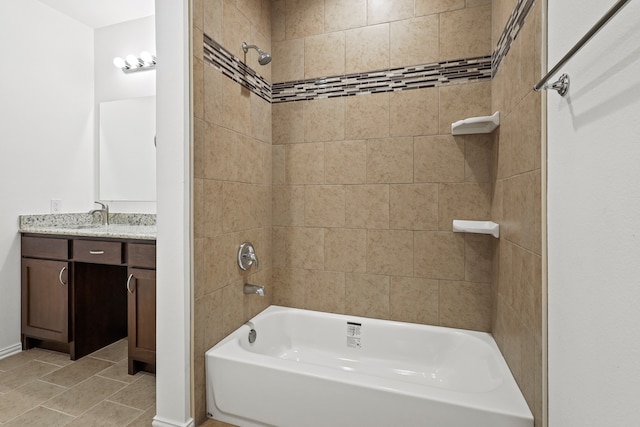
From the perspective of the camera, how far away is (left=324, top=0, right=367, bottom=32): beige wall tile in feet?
6.92

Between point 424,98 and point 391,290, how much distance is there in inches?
48.1

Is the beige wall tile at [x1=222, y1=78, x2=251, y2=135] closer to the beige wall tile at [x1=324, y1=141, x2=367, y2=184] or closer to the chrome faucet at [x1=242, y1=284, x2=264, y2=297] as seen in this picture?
the beige wall tile at [x1=324, y1=141, x2=367, y2=184]

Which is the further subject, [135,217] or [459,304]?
[135,217]

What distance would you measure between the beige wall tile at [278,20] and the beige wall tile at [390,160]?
1030 mm

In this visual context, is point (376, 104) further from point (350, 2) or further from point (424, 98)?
point (350, 2)

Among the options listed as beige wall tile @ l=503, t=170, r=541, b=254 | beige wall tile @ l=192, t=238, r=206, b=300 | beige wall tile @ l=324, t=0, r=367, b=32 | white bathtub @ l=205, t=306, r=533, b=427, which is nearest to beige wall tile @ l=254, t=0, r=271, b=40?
beige wall tile @ l=324, t=0, r=367, b=32

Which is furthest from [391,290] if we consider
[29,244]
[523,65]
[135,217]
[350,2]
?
[29,244]

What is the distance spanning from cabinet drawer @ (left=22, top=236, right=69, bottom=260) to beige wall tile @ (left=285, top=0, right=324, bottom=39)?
2.20 m

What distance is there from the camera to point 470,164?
192 centimetres

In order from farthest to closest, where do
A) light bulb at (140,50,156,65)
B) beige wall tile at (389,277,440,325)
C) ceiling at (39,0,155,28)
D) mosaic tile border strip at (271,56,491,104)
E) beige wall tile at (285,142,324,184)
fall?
light bulb at (140,50,156,65)
ceiling at (39,0,155,28)
beige wall tile at (285,142,324,184)
beige wall tile at (389,277,440,325)
mosaic tile border strip at (271,56,491,104)

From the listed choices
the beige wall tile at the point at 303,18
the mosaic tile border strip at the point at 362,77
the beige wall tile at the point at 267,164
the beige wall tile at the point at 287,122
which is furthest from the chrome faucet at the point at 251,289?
the beige wall tile at the point at 303,18
